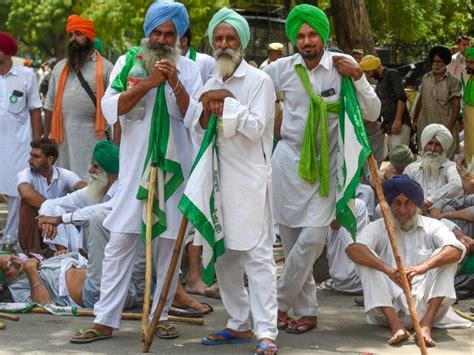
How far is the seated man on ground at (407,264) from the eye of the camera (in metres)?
7.54

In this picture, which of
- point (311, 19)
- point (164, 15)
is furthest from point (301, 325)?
point (164, 15)

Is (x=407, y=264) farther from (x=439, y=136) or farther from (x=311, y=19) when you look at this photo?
(x=439, y=136)

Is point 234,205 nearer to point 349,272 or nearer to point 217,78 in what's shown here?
point 217,78

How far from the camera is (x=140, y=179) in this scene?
24.0ft

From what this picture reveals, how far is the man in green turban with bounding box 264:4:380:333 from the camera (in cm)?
750

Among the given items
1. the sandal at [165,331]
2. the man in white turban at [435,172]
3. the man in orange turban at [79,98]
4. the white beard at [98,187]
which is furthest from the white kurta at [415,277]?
the man in orange turban at [79,98]

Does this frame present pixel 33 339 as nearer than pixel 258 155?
No

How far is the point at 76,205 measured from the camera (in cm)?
922

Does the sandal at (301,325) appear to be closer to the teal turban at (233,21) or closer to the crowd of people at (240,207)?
the crowd of people at (240,207)

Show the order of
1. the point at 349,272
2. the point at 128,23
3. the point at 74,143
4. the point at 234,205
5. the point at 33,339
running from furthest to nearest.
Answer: the point at 128,23 < the point at 74,143 < the point at 349,272 < the point at 33,339 < the point at 234,205

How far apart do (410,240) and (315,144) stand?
966 millimetres

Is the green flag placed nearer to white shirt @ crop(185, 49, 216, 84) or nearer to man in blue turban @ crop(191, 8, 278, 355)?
man in blue turban @ crop(191, 8, 278, 355)

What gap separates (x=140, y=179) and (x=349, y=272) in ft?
8.23

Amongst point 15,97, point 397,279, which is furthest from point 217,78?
point 15,97
